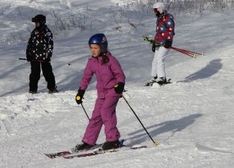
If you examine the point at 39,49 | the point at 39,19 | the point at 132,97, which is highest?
the point at 39,19

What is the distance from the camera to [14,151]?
6945 millimetres

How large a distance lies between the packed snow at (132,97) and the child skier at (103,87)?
395mm

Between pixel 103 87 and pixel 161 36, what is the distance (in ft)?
14.9

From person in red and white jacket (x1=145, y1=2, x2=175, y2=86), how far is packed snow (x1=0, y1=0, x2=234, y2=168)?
45 cm

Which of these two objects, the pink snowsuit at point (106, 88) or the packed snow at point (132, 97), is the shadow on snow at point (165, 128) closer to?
the packed snow at point (132, 97)

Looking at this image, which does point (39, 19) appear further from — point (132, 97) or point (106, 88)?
point (106, 88)

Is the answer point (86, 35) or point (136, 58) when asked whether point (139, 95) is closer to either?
point (136, 58)

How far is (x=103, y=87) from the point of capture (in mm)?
6598

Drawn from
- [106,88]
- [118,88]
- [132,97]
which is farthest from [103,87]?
[132,97]

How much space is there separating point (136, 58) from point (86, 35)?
3305mm

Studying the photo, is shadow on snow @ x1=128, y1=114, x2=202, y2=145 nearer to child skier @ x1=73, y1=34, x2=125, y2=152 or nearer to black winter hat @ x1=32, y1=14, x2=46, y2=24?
child skier @ x1=73, y1=34, x2=125, y2=152

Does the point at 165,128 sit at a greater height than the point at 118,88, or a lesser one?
lesser

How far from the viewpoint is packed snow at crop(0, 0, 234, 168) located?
639 centimetres

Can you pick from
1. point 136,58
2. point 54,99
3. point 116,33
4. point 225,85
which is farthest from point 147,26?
point 54,99
